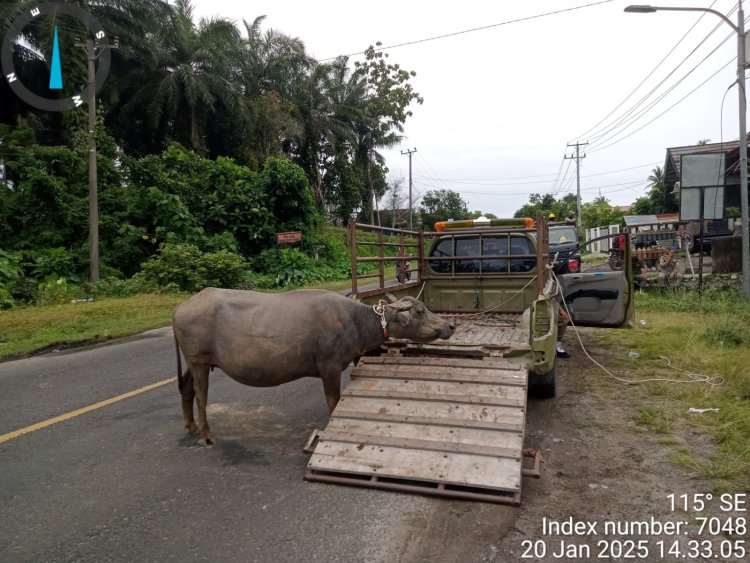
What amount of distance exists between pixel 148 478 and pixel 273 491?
101 centimetres

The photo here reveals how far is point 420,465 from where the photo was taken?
367cm

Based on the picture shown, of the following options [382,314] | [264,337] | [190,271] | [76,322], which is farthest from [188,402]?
[190,271]

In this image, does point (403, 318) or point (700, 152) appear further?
point (700, 152)

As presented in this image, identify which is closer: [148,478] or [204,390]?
[148,478]

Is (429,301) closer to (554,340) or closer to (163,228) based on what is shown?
(554,340)

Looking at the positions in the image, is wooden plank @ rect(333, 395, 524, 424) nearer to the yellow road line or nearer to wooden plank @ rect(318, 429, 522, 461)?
wooden plank @ rect(318, 429, 522, 461)

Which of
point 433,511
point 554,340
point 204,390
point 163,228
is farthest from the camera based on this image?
point 163,228

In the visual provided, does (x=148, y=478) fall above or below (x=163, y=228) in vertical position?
below

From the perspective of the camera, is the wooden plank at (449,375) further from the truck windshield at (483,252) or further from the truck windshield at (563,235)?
the truck windshield at (563,235)

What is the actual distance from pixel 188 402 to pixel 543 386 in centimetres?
362

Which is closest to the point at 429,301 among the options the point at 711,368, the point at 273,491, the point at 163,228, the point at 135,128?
the point at 711,368

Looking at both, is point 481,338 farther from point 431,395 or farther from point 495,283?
point 495,283

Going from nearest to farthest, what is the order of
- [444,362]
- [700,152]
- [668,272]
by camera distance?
[444,362], [700,152], [668,272]

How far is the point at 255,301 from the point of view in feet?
15.0
